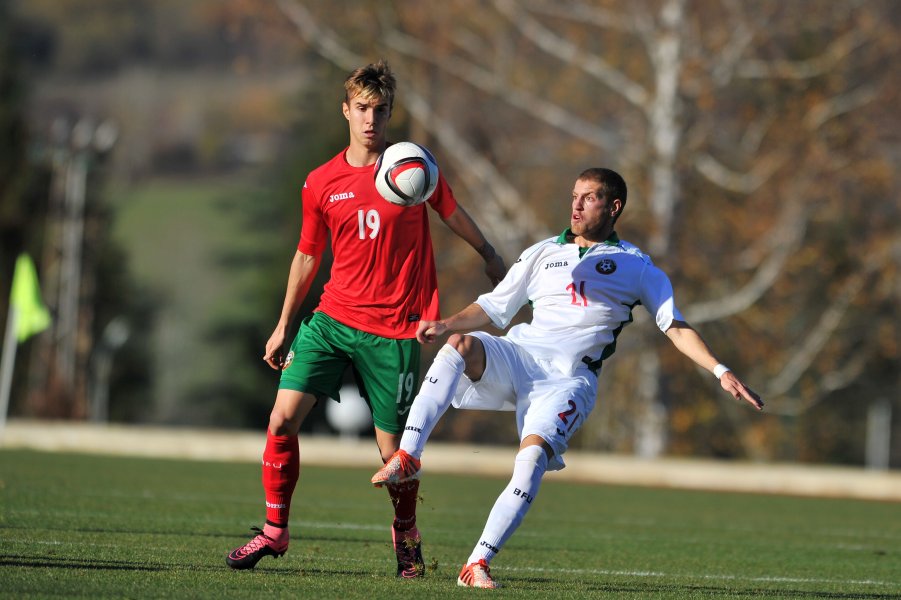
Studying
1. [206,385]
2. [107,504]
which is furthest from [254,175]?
[107,504]

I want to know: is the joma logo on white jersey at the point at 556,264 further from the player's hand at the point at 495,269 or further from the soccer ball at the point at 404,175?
the soccer ball at the point at 404,175

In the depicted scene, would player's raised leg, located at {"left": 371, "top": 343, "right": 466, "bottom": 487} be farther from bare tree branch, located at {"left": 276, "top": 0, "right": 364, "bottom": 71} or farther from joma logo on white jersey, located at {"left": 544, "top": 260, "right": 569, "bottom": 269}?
bare tree branch, located at {"left": 276, "top": 0, "right": 364, "bottom": 71}

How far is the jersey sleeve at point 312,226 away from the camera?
777 cm

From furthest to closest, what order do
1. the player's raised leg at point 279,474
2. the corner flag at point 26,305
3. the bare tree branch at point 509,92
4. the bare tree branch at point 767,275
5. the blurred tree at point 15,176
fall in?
1. the blurred tree at point 15,176
2. the bare tree branch at point 509,92
3. the bare tree branch at point 767,275
4. the corner flag at point 26,305
5. the player's raised leg at point 279,474

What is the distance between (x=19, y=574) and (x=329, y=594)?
1352mm

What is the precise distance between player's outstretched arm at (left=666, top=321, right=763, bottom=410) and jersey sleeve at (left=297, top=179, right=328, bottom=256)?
189cm

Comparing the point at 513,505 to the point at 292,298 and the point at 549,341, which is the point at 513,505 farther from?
the point at 292,298

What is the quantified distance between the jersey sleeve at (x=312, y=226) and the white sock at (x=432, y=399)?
1047mm

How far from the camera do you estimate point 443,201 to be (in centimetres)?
787

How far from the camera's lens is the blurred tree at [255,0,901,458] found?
26.4 metres

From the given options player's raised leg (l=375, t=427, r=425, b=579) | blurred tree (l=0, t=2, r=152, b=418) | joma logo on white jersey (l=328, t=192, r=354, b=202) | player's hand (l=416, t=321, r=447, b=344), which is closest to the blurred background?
blurred tree (l=0, t=2, r=152, b=418)

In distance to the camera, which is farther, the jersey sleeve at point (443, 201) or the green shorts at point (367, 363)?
the jersey sleeve at point (443, 201)

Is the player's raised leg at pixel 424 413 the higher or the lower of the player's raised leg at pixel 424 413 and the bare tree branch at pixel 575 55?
the lower

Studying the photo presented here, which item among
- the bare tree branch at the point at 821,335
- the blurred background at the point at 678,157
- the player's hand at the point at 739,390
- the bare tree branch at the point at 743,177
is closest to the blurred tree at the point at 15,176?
the blurred background at the point at 678,157
